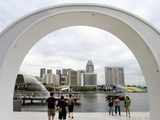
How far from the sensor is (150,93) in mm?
9289

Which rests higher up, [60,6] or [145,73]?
[60,6]

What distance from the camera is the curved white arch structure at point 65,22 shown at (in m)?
8.62

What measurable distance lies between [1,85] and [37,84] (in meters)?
33.3

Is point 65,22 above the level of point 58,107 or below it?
above

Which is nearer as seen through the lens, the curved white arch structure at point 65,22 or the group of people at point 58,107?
the curved white arch structure at point 65,22

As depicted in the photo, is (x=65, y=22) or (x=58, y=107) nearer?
(x=65, y=22)

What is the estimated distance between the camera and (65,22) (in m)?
9.48

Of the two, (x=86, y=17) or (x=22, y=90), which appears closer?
(x=86, y=17)

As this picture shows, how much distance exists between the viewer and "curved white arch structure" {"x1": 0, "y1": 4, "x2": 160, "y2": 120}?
8.62 metres

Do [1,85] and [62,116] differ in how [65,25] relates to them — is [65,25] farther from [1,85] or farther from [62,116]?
[62,116]

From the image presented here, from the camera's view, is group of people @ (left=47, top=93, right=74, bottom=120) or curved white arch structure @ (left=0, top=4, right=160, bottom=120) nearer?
curved white arch structure @ (left=0, top=4, right=160, bottom=120)

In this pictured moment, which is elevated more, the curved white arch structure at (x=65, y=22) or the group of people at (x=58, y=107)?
the curved white arch structure at (x=65, y=22)

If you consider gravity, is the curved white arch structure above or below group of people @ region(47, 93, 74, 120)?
above

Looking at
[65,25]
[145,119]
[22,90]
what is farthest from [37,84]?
[65,25]
